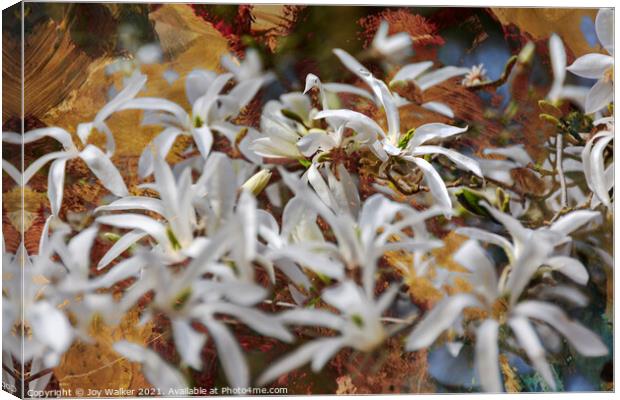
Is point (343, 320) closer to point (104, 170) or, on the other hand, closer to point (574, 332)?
point (574, 332)

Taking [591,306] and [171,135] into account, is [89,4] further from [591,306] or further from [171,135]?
[591,306]

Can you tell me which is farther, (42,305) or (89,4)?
(89,4)

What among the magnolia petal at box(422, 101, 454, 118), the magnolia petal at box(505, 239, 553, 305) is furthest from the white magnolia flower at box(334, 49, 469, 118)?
the magnolia petal at box(505, 239, 553, 305)

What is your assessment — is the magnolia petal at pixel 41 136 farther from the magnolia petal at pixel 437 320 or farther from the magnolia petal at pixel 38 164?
the magnolia petal at pixel 437 320

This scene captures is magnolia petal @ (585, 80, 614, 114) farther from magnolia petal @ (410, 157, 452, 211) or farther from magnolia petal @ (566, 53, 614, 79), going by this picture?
magnolia petal @ (410, 157, 452, 211)

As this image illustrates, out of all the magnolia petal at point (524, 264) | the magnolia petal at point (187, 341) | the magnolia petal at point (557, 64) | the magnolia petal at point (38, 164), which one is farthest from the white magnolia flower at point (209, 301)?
the magnolia petal at point (557, 64)

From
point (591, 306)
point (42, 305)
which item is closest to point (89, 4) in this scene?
point (42, 305)
